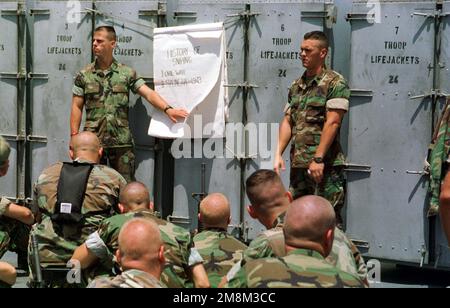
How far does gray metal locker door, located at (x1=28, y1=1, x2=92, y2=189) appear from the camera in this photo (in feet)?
25.6

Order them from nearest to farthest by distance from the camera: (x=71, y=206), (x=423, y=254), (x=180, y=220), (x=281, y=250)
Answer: (x=281, y=250)
(x=71, y=206)
(x=423, y=254)
(x=180, y=220)

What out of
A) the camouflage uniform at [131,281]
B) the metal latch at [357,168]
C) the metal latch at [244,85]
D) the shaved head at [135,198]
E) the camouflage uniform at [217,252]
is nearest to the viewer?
the camouflage uniform at [131,281]

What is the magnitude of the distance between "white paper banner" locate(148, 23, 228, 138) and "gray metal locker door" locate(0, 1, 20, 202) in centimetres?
149

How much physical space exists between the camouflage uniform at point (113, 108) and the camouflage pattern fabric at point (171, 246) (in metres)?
2.74

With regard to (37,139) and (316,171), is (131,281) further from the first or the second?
(37,139)

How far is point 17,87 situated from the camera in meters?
8.04

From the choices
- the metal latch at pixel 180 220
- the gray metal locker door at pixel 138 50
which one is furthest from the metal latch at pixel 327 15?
the metal latch at pixel 180 220

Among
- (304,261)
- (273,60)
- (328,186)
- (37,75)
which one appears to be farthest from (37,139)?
(304,261)

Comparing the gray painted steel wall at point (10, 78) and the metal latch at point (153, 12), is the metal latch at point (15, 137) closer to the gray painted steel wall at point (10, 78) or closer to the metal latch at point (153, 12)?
the gray painted steel wall at point (10, 78)

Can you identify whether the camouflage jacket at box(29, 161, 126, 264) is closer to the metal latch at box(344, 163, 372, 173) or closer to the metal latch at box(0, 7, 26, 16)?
the metal latch at box(344, 163, 372, 173)

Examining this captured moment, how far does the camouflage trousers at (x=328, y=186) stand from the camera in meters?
6.60

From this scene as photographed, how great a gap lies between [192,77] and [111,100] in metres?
0.71

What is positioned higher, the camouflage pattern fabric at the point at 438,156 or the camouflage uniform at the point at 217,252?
the camouflage pattern fabric at the point at 438,156

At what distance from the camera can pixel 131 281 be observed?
11.3 feet
